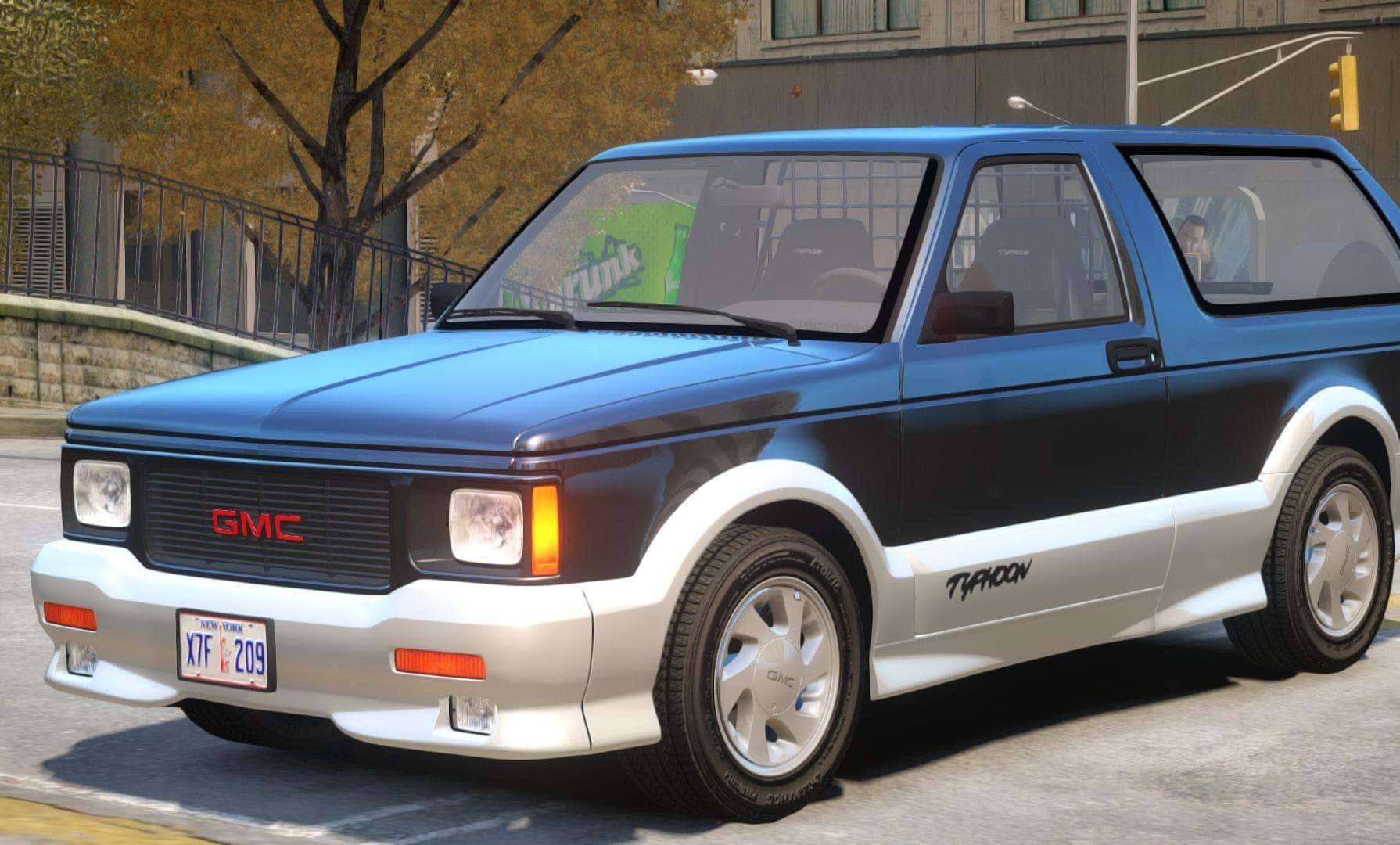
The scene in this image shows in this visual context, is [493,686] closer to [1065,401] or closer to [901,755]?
[901,755]

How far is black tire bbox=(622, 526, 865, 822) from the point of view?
551 cm

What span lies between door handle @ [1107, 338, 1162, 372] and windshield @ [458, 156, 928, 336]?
31.2 inches

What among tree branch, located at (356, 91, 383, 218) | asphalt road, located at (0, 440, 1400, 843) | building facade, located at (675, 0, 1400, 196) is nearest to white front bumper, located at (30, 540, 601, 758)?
asphalt road, located at (0, 440, 1400, 843)

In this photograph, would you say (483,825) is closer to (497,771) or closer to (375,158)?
(497,771)

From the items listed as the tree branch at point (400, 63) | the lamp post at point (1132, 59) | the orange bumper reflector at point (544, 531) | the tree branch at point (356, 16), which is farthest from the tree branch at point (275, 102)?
the lamp post at point (1132, 59)

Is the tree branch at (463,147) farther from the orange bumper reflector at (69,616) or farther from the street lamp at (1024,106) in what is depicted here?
the street lamp at (1024,106)

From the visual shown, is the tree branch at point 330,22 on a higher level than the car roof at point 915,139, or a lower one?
higher

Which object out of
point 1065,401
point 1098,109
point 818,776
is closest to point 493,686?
point 818,776

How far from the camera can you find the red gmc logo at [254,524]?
5.59m

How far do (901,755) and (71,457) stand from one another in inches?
100

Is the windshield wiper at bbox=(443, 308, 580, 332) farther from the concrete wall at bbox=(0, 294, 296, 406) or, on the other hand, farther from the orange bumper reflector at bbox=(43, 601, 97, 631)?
the concrete wall at bbox=(0, 294, 296, 406)

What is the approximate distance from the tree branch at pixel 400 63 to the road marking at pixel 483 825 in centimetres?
1622

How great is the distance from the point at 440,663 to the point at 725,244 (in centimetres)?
230

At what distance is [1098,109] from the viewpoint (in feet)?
168
